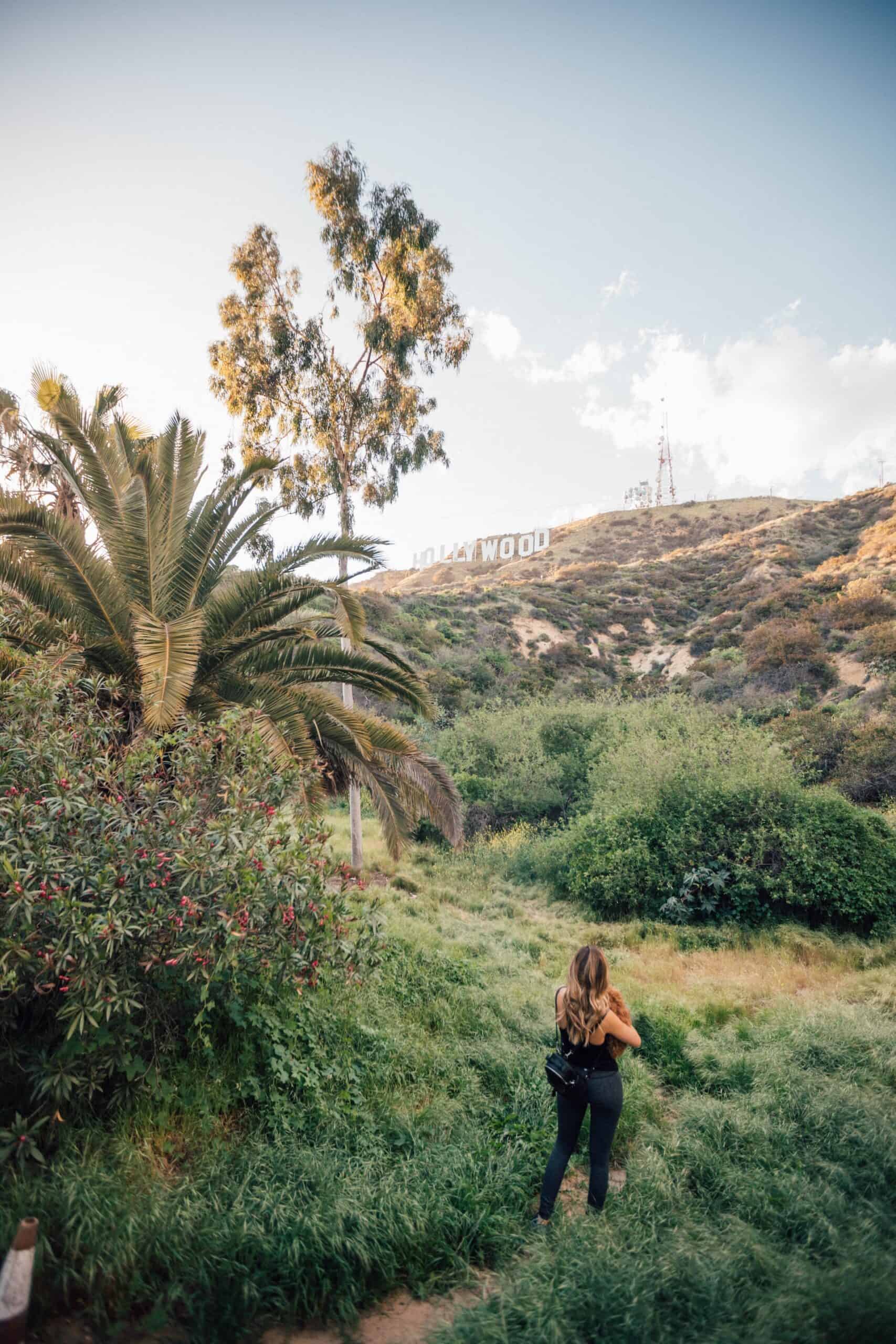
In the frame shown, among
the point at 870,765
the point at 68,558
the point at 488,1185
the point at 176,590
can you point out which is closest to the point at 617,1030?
the point at 488,1185

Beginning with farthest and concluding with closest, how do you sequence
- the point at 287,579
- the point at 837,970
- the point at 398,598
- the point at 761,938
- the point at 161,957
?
the point at 398,598
the point at 761,938
the point at 837,970
the point at 287,579
the point at 161,957

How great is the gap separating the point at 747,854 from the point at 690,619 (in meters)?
26.0

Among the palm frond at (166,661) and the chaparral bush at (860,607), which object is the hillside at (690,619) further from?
the palm frond at (166,661)

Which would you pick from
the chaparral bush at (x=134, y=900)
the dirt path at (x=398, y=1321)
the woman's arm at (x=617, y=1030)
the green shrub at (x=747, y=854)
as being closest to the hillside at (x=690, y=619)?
the green shrub at (x=747, y=854)

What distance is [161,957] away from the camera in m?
4.00

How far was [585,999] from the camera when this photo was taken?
4.12 m

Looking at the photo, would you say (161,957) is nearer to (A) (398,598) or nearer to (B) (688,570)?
(A) (398,598)

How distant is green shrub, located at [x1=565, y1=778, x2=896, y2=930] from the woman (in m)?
8.24

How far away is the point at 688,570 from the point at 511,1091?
3984cm

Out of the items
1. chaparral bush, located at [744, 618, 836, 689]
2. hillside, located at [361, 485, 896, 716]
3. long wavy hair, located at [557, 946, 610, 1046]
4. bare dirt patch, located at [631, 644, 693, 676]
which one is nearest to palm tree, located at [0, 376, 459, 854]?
long wavy hair, located at [557, 946, 610, 1046]

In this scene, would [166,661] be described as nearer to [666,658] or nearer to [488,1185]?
[488,1185]

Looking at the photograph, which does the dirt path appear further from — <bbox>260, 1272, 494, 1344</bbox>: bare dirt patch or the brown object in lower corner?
the brown object in lower corner

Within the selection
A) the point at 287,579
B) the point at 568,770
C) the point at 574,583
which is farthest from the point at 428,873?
the point at 574,583

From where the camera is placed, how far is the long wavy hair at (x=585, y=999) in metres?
4.08
